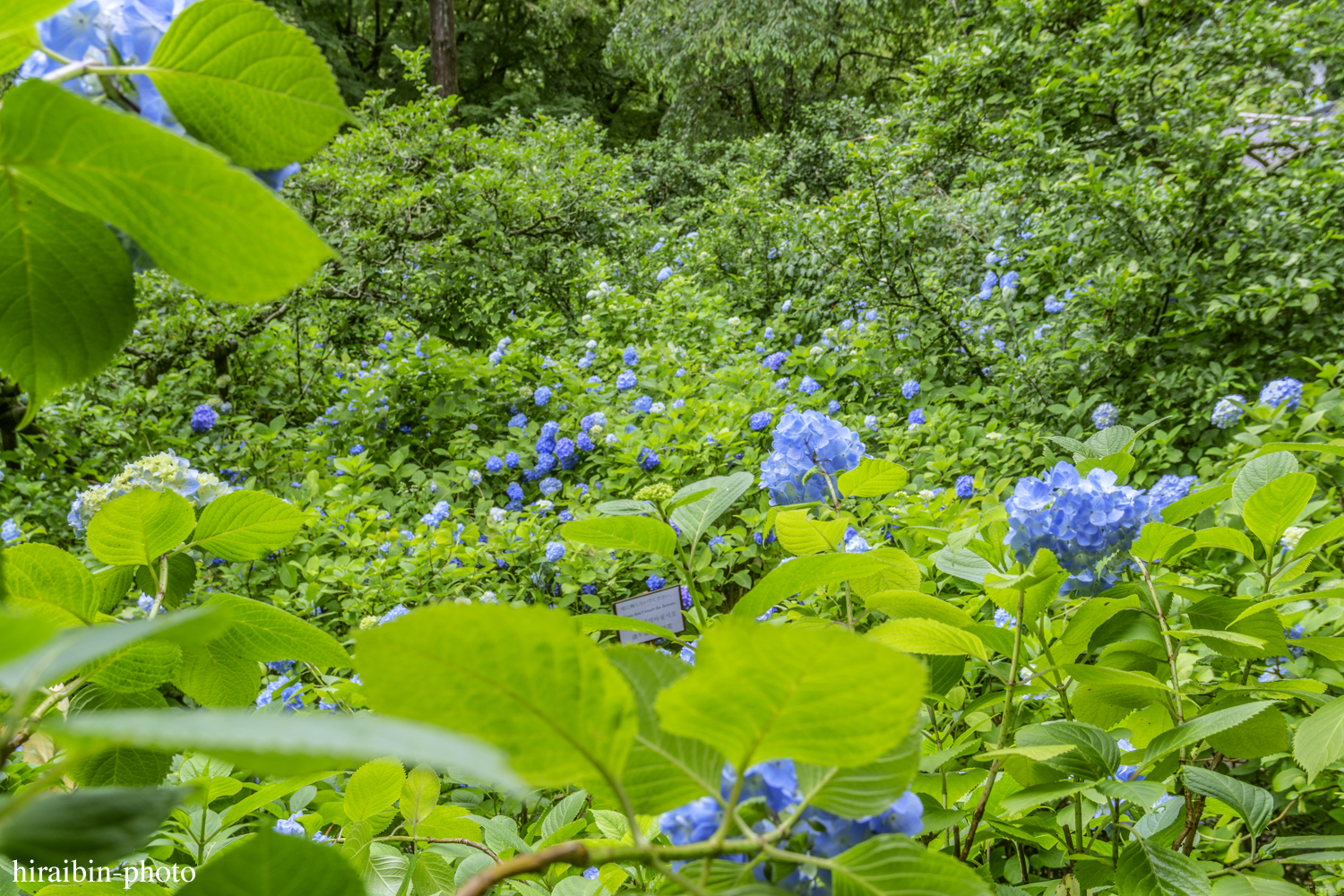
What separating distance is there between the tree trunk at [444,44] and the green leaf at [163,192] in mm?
8307

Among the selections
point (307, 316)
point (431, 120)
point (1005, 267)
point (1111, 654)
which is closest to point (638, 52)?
point (431, 120)

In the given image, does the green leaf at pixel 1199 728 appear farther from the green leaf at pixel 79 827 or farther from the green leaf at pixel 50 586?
the green leaf at pixel 50 586

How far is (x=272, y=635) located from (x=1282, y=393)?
2412 millimetres

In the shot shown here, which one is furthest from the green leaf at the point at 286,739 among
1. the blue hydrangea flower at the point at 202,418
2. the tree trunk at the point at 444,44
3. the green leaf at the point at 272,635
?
the tree trunk at the point at 444,44

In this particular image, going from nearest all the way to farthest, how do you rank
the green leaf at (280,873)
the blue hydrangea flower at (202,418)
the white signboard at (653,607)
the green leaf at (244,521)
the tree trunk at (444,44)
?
the green leaf at (280,873) < the green leaf at (244,521) < the white signboard at (653,607) < the blue hydrangea flower at (202,418) < the tree trunk at (444,44)

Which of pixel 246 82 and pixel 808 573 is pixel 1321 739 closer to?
pixel 808 573

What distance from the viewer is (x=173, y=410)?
349 cm

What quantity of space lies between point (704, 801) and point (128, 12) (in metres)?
0.45

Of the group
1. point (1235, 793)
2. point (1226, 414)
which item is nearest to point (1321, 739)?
point (1235, 793)

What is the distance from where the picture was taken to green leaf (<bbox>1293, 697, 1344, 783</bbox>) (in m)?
0.60

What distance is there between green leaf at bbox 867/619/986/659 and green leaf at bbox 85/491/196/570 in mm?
474

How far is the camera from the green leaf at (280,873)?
0.23 metres

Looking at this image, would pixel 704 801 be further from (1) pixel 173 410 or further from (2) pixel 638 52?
(2) pixel 638 52

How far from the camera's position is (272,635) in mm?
461
